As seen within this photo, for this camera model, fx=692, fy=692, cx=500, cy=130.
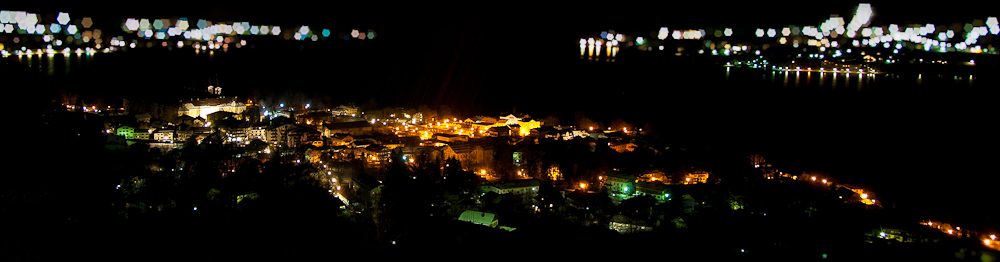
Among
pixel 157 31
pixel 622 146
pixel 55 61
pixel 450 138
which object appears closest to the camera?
pixel 450 138

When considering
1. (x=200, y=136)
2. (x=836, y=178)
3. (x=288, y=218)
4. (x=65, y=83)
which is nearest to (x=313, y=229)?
(x=288, y=218)

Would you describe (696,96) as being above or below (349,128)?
above

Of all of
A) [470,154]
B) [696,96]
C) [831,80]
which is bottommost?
[470,154]

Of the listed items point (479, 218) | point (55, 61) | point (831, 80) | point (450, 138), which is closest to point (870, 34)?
point (831, 80)

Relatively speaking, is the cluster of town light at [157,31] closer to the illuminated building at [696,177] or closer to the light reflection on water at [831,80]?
the light reflection on water at [831,80]

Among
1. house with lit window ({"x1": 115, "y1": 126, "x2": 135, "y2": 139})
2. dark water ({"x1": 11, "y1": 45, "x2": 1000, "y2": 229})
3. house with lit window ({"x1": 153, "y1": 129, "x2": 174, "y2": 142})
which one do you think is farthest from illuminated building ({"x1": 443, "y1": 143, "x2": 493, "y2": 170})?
house with lit window ({"x1": 115, "y1": 126, "x2": 135, "y2": 139})

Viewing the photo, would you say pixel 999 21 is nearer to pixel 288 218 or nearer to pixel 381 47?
pixel 288 218

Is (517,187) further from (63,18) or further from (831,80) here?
(63,18)

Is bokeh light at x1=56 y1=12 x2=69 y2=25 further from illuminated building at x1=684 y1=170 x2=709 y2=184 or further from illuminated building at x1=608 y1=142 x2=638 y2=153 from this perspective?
illuminated building at x1=684 y1=170 x2=709 y2=184

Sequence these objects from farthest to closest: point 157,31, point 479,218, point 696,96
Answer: point 157,31
point 696,96
point 479,218

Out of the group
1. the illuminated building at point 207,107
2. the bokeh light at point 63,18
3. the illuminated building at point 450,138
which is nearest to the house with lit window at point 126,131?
the illuminated building at point 207,107
